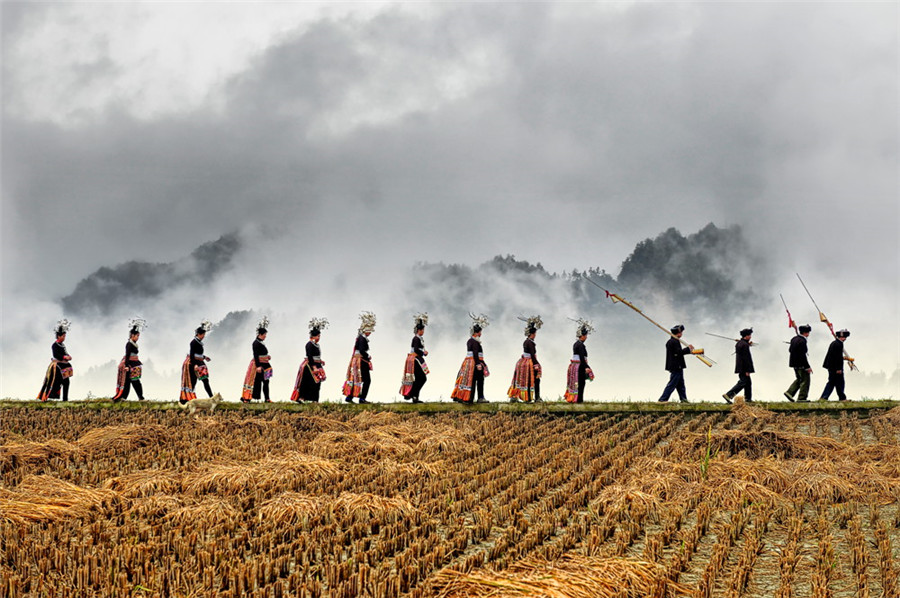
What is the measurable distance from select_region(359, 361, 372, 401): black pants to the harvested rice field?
5.51m

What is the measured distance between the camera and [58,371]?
19484 mm

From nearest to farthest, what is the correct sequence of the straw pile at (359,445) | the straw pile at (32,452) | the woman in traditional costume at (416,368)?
the straw pile at (32,452)
the straw pile at (359,445)
the woman in traditional costume at (416,368)

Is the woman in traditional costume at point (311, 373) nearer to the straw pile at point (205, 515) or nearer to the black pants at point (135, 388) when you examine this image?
the black pants at point (135, 388)

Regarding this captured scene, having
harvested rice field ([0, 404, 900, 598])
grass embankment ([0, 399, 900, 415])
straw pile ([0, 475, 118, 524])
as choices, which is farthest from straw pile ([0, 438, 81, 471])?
grass embankment ([0, 399, 900, 415])

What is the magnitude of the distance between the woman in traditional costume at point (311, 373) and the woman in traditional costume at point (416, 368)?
202cm

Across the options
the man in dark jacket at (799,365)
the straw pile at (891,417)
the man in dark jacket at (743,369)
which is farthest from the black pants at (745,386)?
the straw pile at (891,417)

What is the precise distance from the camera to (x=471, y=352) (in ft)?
58.1

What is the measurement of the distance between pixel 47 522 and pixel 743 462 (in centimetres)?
733

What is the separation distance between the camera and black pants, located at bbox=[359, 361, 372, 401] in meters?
17.9

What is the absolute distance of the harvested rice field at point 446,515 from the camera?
5.47 meters

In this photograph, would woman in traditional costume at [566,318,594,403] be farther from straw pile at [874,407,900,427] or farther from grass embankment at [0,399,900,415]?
straw pile at [874,407,900,427]

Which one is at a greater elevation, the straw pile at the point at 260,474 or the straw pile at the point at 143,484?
the straw pile at the point at 260,474

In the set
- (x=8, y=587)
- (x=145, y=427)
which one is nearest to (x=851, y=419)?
(x=145, y=427)

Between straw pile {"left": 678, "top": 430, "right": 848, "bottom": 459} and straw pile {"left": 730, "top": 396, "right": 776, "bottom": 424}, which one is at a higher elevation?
straw pile {"left": 730, "top": 396, "right": 776, "bottom": 424}
